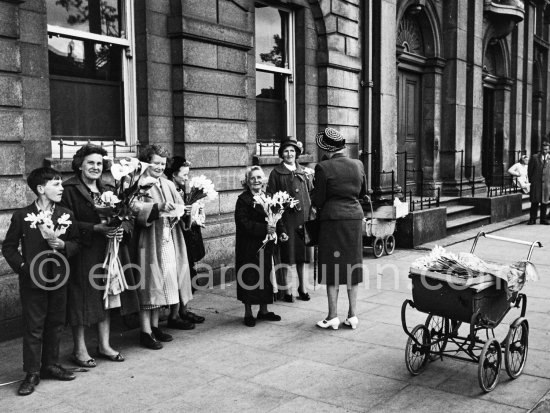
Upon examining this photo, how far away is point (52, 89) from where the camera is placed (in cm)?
766

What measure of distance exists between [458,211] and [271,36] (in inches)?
259

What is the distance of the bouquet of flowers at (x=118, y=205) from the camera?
541cm

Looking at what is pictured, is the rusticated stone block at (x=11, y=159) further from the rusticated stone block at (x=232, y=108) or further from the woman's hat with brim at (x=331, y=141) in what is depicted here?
the rusticated stone block at (x=232, y=108)

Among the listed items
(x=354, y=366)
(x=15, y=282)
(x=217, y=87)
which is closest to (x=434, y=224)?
(x=217, y=87)

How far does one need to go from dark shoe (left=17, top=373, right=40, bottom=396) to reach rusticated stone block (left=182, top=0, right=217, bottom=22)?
5.36m

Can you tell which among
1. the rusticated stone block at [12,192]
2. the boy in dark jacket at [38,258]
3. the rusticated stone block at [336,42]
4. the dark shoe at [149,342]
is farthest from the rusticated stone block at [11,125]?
the rusticated stone block at [336,42]

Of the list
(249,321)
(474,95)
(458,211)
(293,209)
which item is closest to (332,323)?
(249,321)

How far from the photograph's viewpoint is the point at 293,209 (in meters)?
7.98

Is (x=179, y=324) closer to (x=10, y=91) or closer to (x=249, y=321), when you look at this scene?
(x=249, y=321)

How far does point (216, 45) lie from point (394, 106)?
5.41 metres

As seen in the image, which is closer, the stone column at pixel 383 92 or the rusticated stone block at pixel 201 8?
the rusticated stone block at pixel 201 8

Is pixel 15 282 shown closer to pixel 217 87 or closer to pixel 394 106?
pixel 217 87

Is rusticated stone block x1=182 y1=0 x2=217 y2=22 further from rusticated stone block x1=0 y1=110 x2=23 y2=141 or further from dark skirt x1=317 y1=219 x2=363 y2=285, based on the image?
dark skirt x1=317 y1=219 x2=363 y2=285

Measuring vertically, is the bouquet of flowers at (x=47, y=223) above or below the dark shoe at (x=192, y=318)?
above
